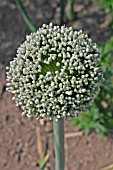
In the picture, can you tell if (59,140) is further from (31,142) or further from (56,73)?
(31,142)

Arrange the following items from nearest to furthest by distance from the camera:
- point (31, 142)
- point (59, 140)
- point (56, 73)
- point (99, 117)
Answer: point (56, 73) < point (59, 140) < point (99, 117) < point (31, 142)

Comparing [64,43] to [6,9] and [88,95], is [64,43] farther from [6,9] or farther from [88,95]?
[6,9]

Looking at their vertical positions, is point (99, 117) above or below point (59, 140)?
above

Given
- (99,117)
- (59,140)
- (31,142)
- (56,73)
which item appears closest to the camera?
(56,73)

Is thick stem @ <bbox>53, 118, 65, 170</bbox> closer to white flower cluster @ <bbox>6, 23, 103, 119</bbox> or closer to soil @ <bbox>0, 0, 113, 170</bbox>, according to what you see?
white flower cluster @ <bbox>6, 23, 103, 119</bbox>

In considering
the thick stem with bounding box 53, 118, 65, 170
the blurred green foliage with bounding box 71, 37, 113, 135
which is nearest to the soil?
the blurred green foliage with bounding box 71, 37, 113, 135

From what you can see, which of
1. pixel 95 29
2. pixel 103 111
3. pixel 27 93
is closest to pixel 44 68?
pixel 27 93

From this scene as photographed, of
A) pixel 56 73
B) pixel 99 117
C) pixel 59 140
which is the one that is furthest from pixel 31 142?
pixel 56 73

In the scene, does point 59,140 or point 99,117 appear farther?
point 99,117
